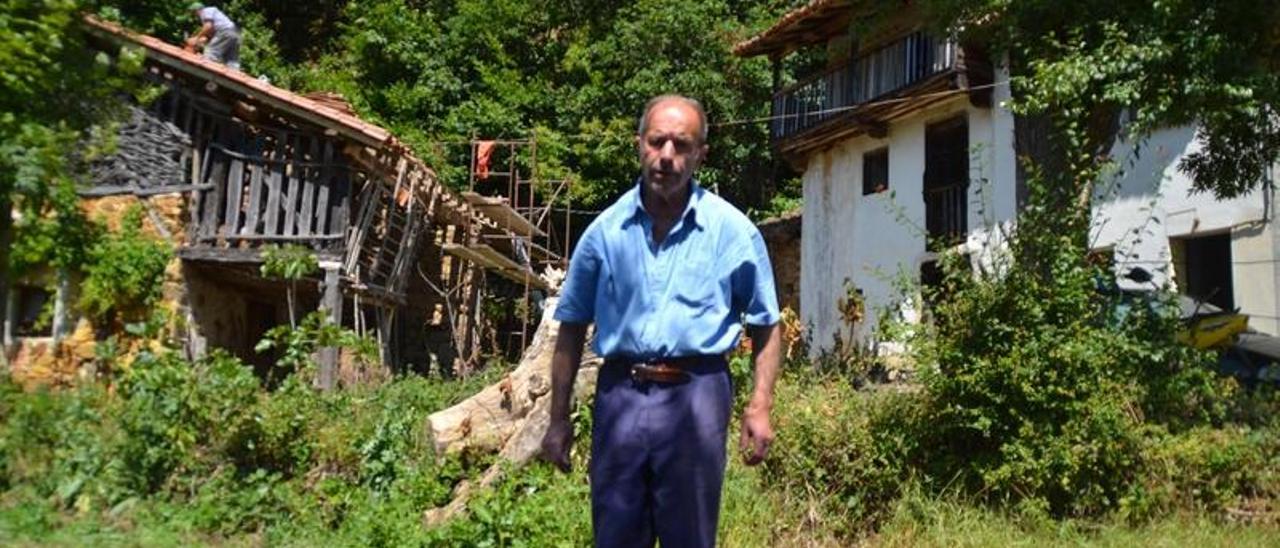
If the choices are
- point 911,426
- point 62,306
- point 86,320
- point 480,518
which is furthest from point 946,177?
point 480,518

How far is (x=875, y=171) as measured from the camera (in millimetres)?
18641

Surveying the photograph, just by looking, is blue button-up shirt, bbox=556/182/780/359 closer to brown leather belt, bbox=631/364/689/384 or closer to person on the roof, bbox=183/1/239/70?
brown leather belt, bbox=631/364/689/384

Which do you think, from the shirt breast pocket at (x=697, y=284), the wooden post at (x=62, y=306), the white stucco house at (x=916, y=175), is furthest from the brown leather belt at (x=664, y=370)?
the wooden post at (x=62, y=306)

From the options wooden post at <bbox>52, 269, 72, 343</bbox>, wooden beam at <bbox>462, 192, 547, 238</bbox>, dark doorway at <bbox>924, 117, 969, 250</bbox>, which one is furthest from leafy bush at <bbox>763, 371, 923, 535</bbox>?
dark doorway at <bbox>924, 117, 969, 250</bbox>

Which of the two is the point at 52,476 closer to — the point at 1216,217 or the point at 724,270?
the point at 724,270

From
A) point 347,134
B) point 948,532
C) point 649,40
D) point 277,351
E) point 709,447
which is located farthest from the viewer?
point 649,40

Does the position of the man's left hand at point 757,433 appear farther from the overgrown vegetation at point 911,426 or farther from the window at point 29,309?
the window at point 29,309

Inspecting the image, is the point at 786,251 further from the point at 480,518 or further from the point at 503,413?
the point at 480,518

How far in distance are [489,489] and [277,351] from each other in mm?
9258

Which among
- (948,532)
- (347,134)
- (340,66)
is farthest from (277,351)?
(948,532)

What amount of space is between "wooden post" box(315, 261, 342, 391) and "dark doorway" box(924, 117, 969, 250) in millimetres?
8929

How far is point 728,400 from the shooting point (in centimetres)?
330

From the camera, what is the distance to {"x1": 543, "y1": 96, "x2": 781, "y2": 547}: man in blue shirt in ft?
10.5

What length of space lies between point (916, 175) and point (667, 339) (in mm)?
14684
